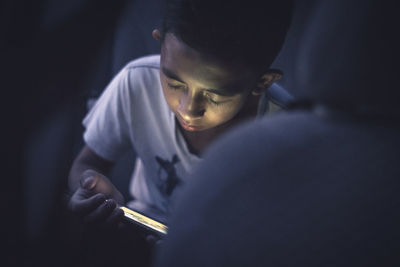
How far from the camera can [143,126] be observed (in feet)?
3.94

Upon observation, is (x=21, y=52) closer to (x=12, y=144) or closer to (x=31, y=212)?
(x=12, y=144)

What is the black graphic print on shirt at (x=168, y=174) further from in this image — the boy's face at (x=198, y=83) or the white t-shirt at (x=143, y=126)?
the boy's face at (x=198, y=83)

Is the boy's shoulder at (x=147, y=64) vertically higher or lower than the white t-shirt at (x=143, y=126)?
higher

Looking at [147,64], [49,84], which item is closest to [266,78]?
[147,64]

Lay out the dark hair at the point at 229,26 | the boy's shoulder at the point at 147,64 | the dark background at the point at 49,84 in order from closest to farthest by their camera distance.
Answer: the dark hair at the point at 229,26, the dark background at the point at 49,84, the boy's shoulder at the point at 147,64

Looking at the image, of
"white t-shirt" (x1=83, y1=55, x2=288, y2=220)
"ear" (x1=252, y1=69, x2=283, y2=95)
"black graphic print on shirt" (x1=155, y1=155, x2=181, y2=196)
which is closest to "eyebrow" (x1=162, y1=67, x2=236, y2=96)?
"ear" (x1=252, y1=69, x2=283, y2=95)

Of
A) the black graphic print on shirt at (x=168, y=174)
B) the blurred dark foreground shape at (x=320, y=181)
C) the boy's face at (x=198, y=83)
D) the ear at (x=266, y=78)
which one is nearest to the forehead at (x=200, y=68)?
the boy's face at (x=198, y=83)

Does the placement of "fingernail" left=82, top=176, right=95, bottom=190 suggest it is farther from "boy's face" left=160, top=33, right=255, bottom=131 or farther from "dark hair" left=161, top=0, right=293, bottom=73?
"dark hair" left=161, top=0, right=293, bottom=73

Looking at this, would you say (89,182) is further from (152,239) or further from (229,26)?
(229,26)

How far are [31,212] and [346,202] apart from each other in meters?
1.02

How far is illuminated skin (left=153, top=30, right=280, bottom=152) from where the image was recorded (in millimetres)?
778

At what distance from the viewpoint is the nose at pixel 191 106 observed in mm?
819

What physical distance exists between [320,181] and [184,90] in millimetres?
456

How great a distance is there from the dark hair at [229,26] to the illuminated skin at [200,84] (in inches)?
0.9
